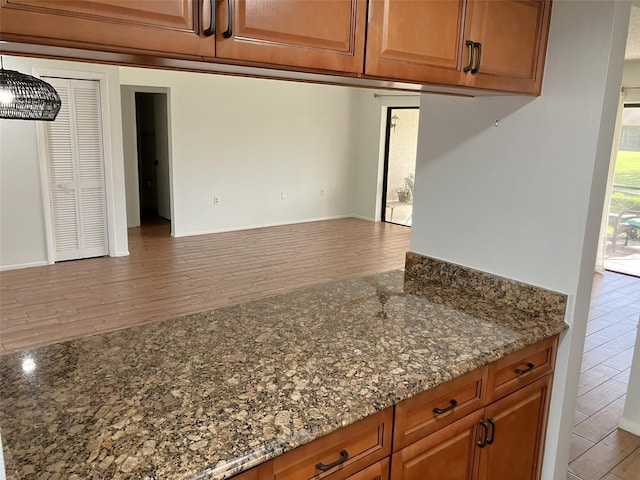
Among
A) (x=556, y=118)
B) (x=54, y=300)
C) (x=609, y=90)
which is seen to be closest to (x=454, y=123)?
(x=556, y=118)

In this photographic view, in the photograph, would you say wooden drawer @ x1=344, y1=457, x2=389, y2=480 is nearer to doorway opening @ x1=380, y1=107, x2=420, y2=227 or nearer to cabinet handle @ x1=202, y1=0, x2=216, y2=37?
cabinet handle @ x1=202, y1=0, x2=216, y2=37

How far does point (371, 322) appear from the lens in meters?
1.78

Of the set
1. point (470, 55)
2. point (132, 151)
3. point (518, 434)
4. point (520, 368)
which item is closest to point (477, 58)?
point (470, 55)

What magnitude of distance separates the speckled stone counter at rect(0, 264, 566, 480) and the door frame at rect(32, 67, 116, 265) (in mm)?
4707

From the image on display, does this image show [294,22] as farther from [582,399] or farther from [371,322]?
[582,399]

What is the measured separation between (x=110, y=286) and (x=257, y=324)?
3.91m

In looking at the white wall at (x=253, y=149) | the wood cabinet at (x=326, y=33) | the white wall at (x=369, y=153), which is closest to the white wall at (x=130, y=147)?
the white wall at (x=253, y=149)

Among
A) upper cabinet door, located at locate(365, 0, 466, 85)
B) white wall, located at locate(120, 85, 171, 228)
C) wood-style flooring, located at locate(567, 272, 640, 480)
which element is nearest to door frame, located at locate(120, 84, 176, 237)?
white wall, located at locate(120, 85, 171, 228)

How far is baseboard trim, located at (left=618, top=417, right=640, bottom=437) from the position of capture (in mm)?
2834

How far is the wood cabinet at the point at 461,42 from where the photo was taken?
4.49 ft

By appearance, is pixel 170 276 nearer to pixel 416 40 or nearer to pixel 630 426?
pixel 630 426

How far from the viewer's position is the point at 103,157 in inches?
237

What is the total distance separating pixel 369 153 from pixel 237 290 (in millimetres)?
4880

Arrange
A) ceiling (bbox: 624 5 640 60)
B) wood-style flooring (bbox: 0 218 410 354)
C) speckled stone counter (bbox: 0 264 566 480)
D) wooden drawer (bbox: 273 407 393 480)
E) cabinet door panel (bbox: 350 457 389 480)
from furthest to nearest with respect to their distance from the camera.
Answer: wood-style flooring (bbox: 0 218 410 354) → ceiling (bbox: 624 5 640 60) → cabinet door panel (bbox: 350 457 389 480) → wooden drawer (bbox: 273 407 393 480) → speckled stone counter (bbox: 0 264 566 480)
